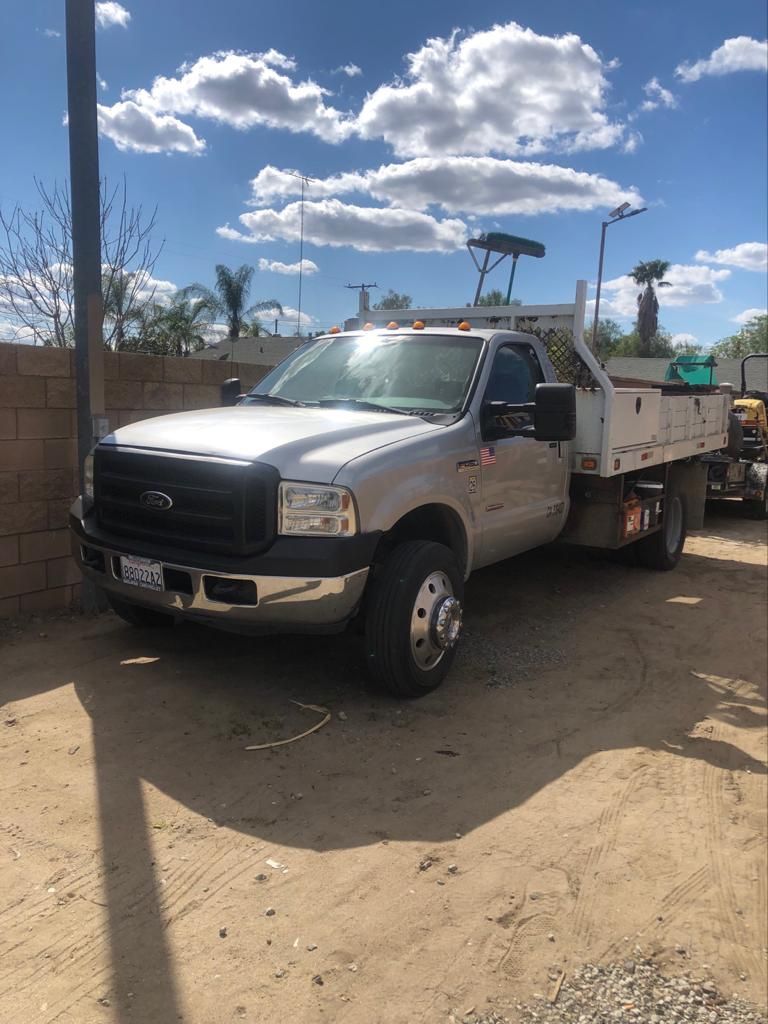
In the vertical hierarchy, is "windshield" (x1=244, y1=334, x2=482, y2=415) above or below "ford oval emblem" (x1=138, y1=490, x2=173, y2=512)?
above

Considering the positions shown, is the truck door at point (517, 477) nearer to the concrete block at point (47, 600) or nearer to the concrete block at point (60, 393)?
the concrete block at point (60, 393)

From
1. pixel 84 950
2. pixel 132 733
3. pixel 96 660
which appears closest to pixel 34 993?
pixel 84 950

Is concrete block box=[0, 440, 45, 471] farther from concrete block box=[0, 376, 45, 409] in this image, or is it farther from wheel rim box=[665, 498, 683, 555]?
wheel rim box=[665, 498, 683, 555]

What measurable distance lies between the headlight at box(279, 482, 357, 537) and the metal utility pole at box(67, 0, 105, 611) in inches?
Answer: 97.2

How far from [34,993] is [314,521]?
85.1 inches

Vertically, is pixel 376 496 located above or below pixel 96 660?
above

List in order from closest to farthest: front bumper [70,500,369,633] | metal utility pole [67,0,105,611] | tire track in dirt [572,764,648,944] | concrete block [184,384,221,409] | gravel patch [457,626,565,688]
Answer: tire track in dirt [572,764,648,944] < front bumper [70,500,369,633] < gravel patch [457,626,565,688] < metal utility pole [67,0,105,611] < concrete block [184,384,221,409]

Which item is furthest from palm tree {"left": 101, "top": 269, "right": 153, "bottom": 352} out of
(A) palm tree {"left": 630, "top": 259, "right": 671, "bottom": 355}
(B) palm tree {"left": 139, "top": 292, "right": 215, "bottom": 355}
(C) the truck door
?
(A) palm tree {"left": 630, "top": 259, "right": 671, "bottom": 355}

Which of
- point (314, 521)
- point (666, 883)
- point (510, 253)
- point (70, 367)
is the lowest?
point (666, 883)

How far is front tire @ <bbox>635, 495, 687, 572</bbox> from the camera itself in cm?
818

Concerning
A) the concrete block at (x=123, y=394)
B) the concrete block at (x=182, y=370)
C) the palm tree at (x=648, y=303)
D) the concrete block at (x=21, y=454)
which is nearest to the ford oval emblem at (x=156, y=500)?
the concrete block at (x=21, y=454)

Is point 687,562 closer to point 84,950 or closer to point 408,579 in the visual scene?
A: point 408,579

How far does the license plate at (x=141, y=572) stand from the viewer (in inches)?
160

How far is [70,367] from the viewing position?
572cm
